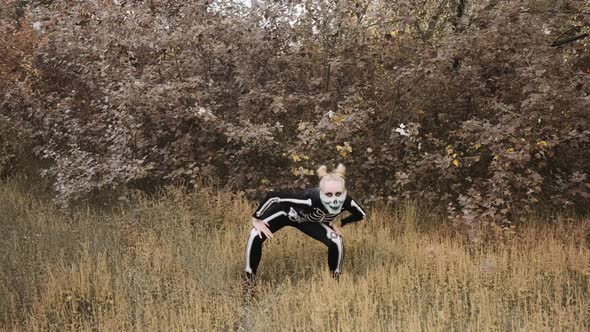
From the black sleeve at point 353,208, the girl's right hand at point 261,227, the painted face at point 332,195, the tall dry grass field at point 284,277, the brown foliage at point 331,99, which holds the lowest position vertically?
the tall dry grass field at point 284,277

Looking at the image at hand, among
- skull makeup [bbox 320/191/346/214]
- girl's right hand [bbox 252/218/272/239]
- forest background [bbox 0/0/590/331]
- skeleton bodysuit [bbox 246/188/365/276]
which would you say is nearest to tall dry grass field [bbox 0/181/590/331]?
forest background [bbox 0/0/590/331]

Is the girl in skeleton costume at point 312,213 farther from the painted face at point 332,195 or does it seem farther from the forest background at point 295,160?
the forest background at point 295,160

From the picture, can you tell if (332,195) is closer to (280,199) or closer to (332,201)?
(332,201)

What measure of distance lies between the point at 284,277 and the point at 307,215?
99 centimetres

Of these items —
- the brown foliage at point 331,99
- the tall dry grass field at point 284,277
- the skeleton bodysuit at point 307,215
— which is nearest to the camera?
the tall dry grass field at point 284,277

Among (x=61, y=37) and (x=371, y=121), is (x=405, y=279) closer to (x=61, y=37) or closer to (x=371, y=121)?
(x=371, y=121)

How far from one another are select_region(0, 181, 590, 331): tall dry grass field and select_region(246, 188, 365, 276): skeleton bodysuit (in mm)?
292

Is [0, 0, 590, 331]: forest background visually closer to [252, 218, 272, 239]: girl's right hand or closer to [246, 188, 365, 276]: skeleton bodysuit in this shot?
[246, 188, 365, 276]: skeleton bodysuit

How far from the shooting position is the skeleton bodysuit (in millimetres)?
5387

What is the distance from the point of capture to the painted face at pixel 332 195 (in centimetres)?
523

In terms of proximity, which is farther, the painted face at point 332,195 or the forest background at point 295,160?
the forest background at point 295,160

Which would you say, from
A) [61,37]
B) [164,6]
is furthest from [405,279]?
[61,37]

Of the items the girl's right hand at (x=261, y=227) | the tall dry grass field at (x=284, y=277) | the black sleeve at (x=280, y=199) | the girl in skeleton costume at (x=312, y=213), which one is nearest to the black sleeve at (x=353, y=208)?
the girl in skeleton costume at (x=312, y=213)

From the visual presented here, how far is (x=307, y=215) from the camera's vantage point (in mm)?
5520
